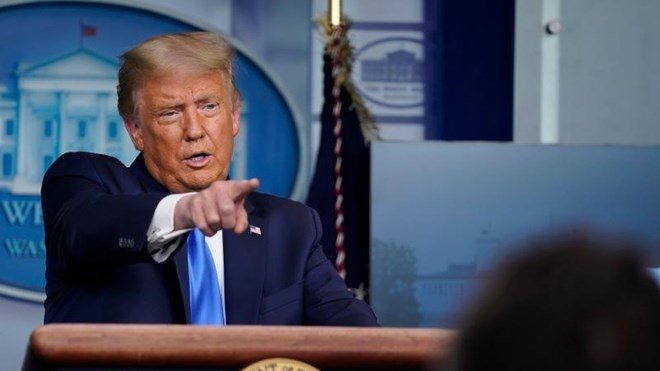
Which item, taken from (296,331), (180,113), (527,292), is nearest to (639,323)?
(527,292)

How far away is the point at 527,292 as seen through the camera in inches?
21.9

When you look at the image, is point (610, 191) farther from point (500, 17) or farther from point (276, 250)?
point (276, 250)

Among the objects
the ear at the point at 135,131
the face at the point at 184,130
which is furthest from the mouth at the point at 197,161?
the ear at the point at 135,131

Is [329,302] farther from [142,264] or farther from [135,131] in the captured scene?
[135,131]

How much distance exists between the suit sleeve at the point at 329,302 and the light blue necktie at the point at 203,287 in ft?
0.54

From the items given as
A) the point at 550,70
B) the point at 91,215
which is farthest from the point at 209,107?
the point at 550,70

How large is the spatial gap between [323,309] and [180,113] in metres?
0.44

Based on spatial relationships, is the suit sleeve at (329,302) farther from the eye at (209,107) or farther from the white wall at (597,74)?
the white wall at (597,74)

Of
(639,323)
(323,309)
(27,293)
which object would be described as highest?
(639,323)

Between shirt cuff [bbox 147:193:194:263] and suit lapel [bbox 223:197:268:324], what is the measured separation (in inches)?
10.2

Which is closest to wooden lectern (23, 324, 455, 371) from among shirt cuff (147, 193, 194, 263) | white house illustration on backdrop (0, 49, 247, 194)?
shirt cuff (147, 193, 194, 263)

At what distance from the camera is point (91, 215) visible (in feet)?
6.06

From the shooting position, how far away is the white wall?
14.8ft

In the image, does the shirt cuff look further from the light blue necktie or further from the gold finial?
the gold finial
